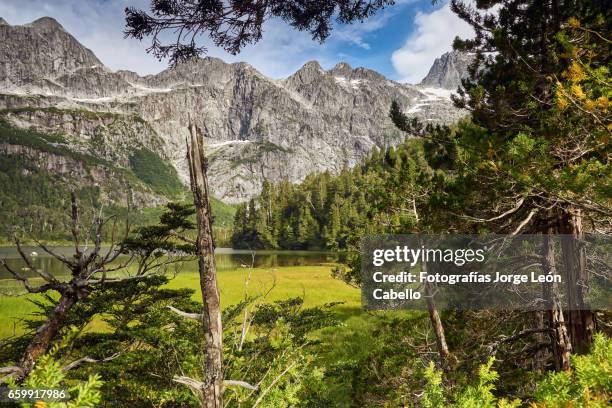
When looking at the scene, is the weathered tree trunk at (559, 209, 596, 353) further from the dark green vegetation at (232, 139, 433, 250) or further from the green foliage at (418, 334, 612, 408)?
the dark green vegetation at (232, 139, 433, 250)

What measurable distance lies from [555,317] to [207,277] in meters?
6.05

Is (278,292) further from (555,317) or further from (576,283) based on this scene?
(576,283)

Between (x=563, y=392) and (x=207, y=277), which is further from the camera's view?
(x=207, y=277)

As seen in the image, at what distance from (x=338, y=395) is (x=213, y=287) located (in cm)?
1101

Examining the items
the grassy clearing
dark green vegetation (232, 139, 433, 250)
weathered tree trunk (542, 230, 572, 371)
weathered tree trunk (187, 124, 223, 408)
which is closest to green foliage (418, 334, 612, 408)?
weathered tree trunk (187, 124, 223, 408)

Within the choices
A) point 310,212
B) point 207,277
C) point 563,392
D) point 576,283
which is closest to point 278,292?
point 576,283

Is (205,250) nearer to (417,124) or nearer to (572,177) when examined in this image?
(572,177)

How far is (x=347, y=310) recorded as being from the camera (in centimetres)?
2630

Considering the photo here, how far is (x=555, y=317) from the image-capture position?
20.1 feet

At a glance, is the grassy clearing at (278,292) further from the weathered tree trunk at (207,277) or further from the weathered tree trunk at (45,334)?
the weathered tree trunk at (207,277)

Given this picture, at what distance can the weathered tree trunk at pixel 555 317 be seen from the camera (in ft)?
19.2

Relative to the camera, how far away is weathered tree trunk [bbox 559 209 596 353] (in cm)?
567

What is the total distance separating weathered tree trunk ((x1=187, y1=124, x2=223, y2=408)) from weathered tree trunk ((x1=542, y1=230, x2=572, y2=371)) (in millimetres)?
5633

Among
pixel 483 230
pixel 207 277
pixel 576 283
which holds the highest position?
pixel 483 230
